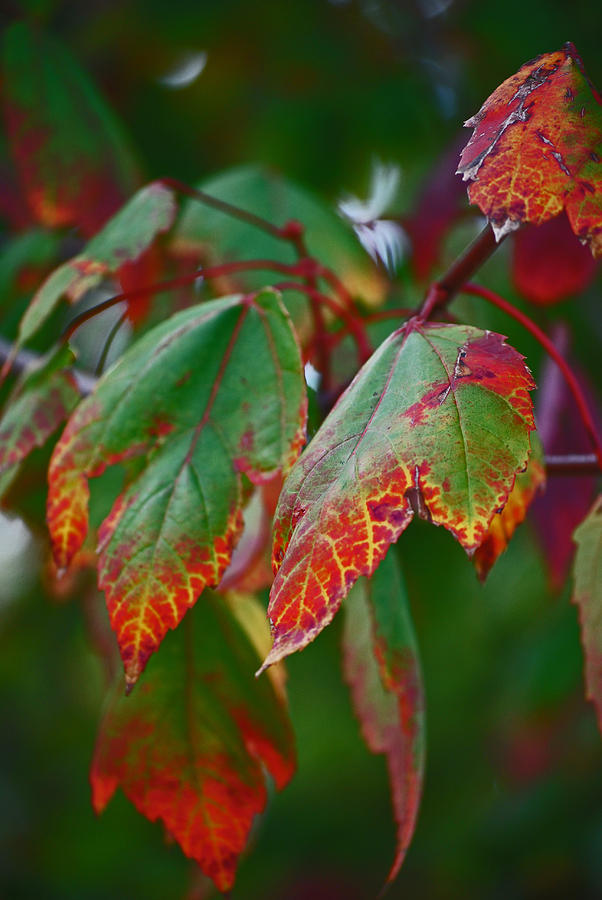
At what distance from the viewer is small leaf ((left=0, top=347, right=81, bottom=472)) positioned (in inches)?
27.6

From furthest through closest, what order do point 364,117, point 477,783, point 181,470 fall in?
point 477,783
point 364,117
point 181,470

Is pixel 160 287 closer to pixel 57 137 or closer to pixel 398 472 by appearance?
pixel 398 472

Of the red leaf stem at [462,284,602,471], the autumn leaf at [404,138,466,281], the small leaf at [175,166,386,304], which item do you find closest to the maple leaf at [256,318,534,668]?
the red leaf stem at [462,284,602,471]

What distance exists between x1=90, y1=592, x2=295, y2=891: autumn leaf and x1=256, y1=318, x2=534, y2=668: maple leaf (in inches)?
14.0

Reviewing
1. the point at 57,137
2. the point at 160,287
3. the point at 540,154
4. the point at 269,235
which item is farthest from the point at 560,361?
the point at 57,137

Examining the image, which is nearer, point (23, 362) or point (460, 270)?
point (460, 270)

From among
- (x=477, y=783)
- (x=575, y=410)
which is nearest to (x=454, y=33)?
(x=575, y=410)

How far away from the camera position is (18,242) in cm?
133

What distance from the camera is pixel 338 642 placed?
1.23 meters

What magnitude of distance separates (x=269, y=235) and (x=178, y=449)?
57cm

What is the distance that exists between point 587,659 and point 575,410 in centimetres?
61

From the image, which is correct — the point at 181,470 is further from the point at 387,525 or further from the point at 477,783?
the point at 477,783

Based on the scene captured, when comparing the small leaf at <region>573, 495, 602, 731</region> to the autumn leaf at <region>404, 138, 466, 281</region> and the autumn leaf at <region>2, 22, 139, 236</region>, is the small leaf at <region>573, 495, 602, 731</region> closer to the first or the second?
the autumn leaf at <region>404, 138, 466, 281</region>

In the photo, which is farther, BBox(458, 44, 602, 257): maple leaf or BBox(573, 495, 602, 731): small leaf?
BBox(573, 495, 602, 731): small leaf
